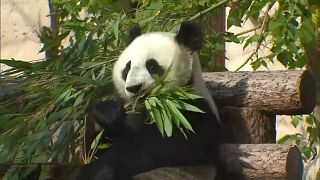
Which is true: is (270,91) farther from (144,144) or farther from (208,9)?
(208,9)

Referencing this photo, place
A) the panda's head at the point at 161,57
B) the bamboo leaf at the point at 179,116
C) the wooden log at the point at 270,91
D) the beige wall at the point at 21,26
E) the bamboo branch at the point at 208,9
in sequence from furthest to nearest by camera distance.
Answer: the beige wall at the point at 21,26 → the bamboo branch at the point at 208,9 → the wooden log at the point at 270,91 → the panda's head at the point at 161,57 → the bamboo leaf at the point at 179,116

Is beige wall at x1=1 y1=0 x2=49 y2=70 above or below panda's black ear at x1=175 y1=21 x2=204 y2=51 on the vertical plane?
above

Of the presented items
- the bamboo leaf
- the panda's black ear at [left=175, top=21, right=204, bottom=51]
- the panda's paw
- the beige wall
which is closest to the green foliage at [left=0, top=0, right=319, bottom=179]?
the bamboo leaf

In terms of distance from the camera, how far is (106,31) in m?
4.09

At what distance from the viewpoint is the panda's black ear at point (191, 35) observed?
3.58m

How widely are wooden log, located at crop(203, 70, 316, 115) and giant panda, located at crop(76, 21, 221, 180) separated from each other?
27 cm

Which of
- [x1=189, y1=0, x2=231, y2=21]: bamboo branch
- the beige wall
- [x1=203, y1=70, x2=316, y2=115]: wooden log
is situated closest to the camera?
[x1=203, y1=70, x2=316, y2=115]: wooden log

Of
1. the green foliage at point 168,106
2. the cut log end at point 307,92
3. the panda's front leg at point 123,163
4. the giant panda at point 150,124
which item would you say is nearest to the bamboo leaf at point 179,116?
the green foliage at point 168,106

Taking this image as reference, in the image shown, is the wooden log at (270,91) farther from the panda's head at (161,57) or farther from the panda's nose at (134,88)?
the panda's nose at (134,88)

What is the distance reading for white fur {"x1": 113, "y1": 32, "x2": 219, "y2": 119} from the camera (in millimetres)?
3500

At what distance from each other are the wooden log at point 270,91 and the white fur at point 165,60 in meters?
0.25

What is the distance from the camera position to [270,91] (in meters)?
3.70

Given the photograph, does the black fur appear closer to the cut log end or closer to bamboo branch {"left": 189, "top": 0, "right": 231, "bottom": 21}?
the cut log end

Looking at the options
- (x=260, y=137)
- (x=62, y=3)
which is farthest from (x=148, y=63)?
(x=62, y=3)
